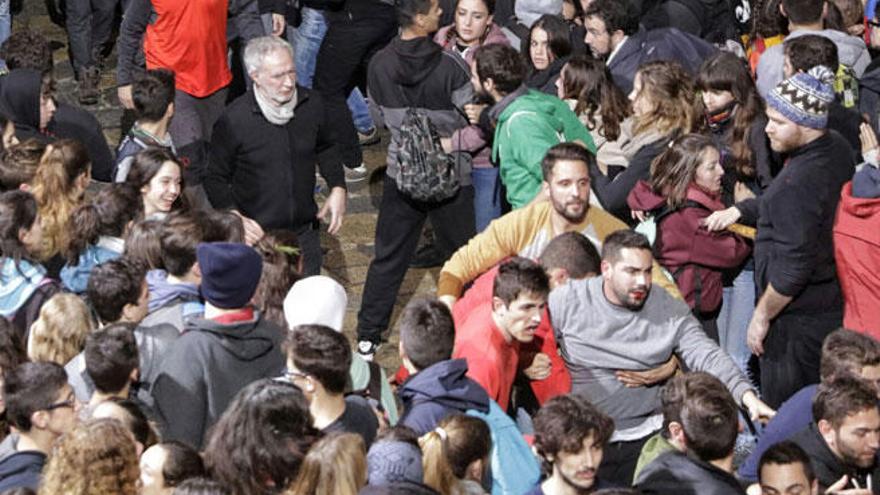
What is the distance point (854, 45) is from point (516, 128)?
95.9 inches

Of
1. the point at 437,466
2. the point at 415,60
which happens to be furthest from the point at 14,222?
the point at 415,60

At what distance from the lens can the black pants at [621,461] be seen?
7.55 meters

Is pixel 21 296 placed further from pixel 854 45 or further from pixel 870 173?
pixel 854 45

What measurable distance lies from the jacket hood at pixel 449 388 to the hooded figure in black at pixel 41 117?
11.9ft

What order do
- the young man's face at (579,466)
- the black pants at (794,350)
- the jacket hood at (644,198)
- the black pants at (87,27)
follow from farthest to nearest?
the black pants at (87,27)
the jacket hood at (644,198)
the black pants at (794,350)
the young man's face at (579,466)

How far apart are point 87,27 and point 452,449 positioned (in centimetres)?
785

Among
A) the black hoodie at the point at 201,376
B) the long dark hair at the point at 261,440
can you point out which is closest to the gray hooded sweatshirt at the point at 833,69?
the black hoodie at the point at 201,376

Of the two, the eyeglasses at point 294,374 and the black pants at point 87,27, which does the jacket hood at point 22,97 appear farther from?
the eyeglasses at point 294,374

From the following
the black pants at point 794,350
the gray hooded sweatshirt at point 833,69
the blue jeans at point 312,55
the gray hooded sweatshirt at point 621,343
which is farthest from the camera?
the blue jeans at point 312,55

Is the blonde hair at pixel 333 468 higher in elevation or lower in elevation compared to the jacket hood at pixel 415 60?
higher

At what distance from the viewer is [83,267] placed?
7.88 m

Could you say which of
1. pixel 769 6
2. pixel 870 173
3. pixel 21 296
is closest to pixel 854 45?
pixel 769 6

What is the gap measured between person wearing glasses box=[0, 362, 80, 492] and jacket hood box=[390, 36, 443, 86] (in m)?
3.89

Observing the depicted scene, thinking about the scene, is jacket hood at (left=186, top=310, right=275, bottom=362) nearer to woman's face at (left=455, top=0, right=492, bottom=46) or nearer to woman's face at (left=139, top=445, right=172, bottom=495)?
woman's face at (left=139, top=445, right=172, bottom=495)
